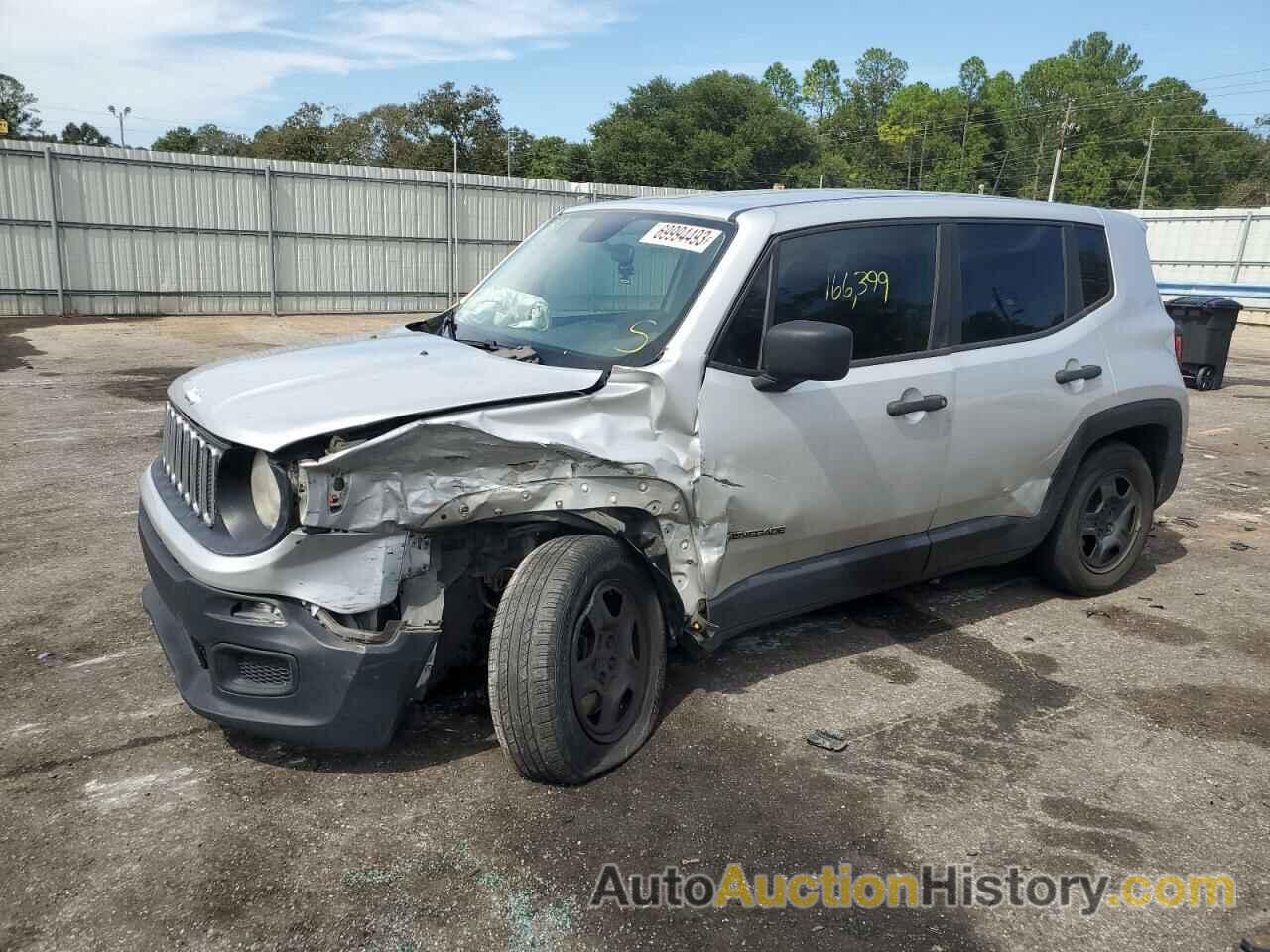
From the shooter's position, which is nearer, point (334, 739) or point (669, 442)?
point (334, 739)

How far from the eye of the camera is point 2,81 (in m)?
67.1

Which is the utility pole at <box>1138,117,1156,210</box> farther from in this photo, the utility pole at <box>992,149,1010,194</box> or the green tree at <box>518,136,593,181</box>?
the green tree at <box>518,136,593,181</box>

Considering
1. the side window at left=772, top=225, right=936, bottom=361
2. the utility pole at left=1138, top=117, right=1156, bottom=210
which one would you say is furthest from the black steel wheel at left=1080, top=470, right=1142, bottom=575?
the utility pole at left=1138, top=117, right=1156, bottom=210

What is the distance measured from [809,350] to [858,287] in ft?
2.50

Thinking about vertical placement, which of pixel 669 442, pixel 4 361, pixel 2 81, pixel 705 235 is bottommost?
pixel 4 361

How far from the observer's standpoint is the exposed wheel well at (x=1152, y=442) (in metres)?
5.16

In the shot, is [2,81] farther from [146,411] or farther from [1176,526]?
[1176,526]

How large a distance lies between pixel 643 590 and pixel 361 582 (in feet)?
3.25

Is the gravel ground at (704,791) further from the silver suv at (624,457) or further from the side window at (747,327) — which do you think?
the side window at (747,327)

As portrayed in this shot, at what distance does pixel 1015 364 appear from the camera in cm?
441

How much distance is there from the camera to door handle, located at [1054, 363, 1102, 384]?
4.58 metres

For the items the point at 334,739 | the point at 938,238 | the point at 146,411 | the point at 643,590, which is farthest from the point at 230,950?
the point at 146,411

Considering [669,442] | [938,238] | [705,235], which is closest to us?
[669,442]

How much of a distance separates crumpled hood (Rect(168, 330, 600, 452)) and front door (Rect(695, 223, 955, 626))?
23.7 inches
